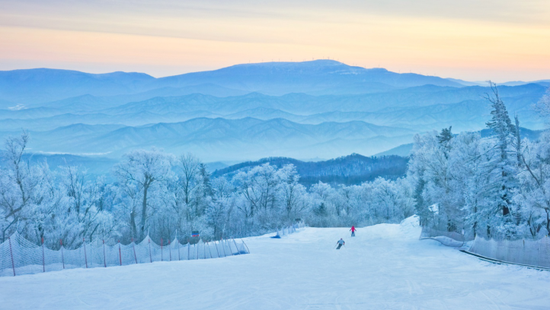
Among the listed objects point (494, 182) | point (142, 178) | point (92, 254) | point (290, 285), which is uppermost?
point (142, 178)

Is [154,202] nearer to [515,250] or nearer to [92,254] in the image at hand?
[92,254]

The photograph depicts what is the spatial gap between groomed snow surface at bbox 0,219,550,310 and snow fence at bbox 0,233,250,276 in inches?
124

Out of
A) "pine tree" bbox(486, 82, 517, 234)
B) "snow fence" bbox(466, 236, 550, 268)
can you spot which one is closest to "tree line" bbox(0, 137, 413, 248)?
"pine tree" bbox(486, 82, 517, 234)

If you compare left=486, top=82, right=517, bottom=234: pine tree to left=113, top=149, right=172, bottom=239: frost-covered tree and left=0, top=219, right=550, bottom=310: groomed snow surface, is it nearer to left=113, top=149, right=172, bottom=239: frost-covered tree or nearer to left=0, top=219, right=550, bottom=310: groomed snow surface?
left=0, top=219, right=550, bottom=310: groomed snow surface

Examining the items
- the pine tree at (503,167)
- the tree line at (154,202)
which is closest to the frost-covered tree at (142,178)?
the tree line at (154,202)

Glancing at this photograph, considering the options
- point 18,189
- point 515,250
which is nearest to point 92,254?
point 18,189

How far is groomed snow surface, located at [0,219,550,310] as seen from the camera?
937 inches

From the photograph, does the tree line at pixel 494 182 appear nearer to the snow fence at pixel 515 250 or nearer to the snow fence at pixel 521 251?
the snow fence at pixel 515 250

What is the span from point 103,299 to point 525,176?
29.4 metres

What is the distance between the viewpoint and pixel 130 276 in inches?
1224

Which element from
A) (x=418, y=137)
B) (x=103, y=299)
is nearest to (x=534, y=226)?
(x=103, y=299)

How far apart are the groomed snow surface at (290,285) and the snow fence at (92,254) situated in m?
3.16

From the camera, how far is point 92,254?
125 ft

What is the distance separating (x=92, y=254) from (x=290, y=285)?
53.1 feet
